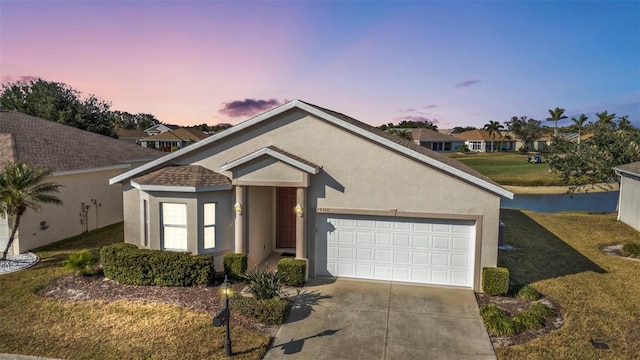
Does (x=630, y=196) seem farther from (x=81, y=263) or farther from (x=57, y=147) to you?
(x=57, y=147)

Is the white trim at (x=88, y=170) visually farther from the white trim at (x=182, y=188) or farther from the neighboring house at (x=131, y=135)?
the neighboring house at (x=131, y=135)

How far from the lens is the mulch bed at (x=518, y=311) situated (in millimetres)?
8980

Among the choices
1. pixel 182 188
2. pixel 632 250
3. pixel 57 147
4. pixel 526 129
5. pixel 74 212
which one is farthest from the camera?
pixel 526 129

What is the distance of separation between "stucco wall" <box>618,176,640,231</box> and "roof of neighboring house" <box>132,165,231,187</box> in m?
21.5

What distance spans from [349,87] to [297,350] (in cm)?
2163

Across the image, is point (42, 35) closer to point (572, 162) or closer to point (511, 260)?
point (511, 260)

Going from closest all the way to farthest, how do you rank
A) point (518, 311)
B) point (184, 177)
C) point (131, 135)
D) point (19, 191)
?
point (518, 311) → point (184, 177) → point (19, 191) → point (131, 135)

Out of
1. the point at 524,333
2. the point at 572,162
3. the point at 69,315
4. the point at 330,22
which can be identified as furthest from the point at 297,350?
the point at 572,162

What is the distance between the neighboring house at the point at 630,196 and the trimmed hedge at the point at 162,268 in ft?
69.9

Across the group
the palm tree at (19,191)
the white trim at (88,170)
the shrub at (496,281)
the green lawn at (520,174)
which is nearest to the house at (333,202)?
the shrub at (496,281)

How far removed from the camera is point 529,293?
11.4m

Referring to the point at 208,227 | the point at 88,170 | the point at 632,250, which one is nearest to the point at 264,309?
the point at 208,227

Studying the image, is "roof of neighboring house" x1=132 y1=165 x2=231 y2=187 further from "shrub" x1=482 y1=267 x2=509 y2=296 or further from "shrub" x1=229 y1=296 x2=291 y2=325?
"shrub" x1=482 y1=267 x2=509 y2=296

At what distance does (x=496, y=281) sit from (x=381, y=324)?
4096mm
